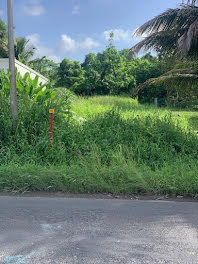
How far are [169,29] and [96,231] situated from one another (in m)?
6.90

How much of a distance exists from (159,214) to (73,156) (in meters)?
3.12

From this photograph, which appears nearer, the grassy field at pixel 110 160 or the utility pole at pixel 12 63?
the grassy field at pixel 110 160

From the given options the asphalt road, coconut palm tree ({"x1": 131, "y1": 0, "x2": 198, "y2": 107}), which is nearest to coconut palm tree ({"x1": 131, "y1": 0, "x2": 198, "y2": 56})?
coconut palm tree ({"x1": 131, "y1": 0, "x2": 198, "y2": 107})

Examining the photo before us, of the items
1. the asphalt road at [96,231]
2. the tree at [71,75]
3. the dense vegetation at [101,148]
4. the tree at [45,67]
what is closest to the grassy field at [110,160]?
the dense vegetation at [101,148]

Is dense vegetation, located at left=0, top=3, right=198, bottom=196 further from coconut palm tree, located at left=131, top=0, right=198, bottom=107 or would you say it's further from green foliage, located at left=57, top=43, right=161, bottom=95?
green foliage, located at left=57, top=43, right=161, bottom=95

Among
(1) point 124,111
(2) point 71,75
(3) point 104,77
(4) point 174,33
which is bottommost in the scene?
(1) point 124,111

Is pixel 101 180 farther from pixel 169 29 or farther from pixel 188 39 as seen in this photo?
pixel 169 29

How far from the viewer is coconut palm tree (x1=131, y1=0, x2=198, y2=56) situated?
25.5ft

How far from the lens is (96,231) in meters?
3.29

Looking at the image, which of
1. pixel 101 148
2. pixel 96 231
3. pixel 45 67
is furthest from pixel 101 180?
pixel 45 67

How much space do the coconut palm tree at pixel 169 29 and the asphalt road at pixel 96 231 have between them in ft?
16.7

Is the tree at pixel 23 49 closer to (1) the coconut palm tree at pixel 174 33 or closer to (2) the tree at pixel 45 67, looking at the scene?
(2) the tree at pixel 45 67

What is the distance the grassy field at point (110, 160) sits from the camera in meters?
4.89

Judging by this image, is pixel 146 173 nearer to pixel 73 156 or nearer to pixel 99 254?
pixel 73 156
